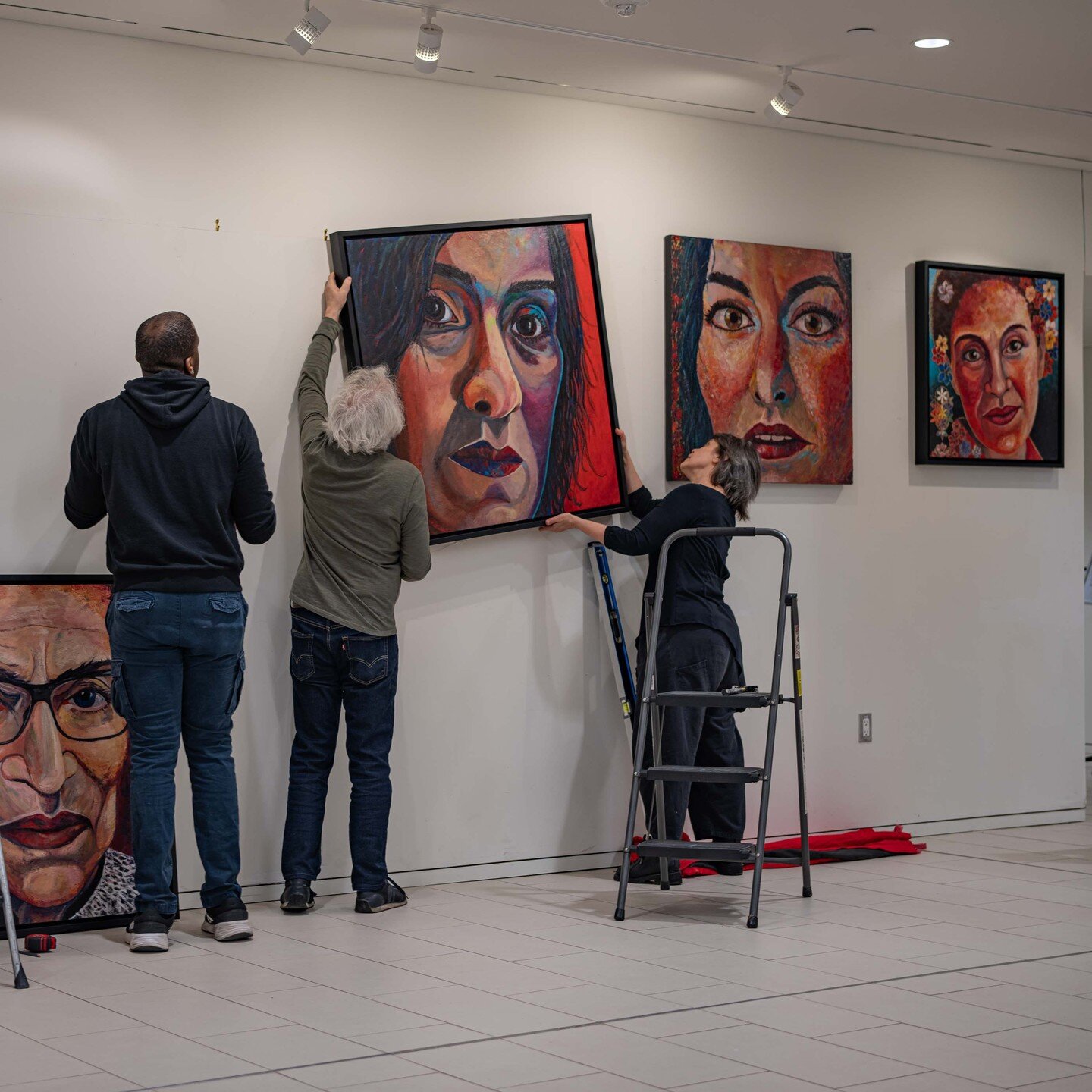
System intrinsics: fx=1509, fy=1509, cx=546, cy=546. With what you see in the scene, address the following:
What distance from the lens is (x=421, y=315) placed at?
5.07m

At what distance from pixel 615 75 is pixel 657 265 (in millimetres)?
739

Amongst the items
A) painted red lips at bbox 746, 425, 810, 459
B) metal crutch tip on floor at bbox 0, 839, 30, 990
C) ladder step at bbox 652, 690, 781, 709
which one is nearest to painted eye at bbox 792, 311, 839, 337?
painted red lips at bbox 746, 425, 810, 459

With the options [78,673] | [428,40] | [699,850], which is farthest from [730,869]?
[428,40]

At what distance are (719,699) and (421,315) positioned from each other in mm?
1632

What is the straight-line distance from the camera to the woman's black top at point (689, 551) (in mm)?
5078

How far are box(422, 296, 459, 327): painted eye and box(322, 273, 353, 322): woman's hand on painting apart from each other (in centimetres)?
29

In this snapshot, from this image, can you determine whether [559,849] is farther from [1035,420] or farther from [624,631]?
[1035,420]

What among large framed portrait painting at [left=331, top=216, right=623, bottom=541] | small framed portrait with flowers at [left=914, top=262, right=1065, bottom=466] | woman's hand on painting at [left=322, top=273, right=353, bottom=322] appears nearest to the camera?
woman's hand on painting at [left=322, top=273, right=353, bottom=322]

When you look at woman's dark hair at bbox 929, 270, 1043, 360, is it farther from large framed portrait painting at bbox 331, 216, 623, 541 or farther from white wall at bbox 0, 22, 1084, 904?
large framed portrait painting at bbox 331, 216, 623, 541

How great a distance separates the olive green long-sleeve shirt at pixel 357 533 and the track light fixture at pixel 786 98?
183cm

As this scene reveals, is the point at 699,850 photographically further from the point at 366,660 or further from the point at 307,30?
the point at 307,30

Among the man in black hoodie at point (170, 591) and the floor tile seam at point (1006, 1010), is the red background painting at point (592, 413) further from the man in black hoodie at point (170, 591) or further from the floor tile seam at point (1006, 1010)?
the floor tile seam at point (1006, 1010)

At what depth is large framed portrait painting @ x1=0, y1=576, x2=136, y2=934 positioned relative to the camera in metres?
4.32

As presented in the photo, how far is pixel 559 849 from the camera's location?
211 inches
